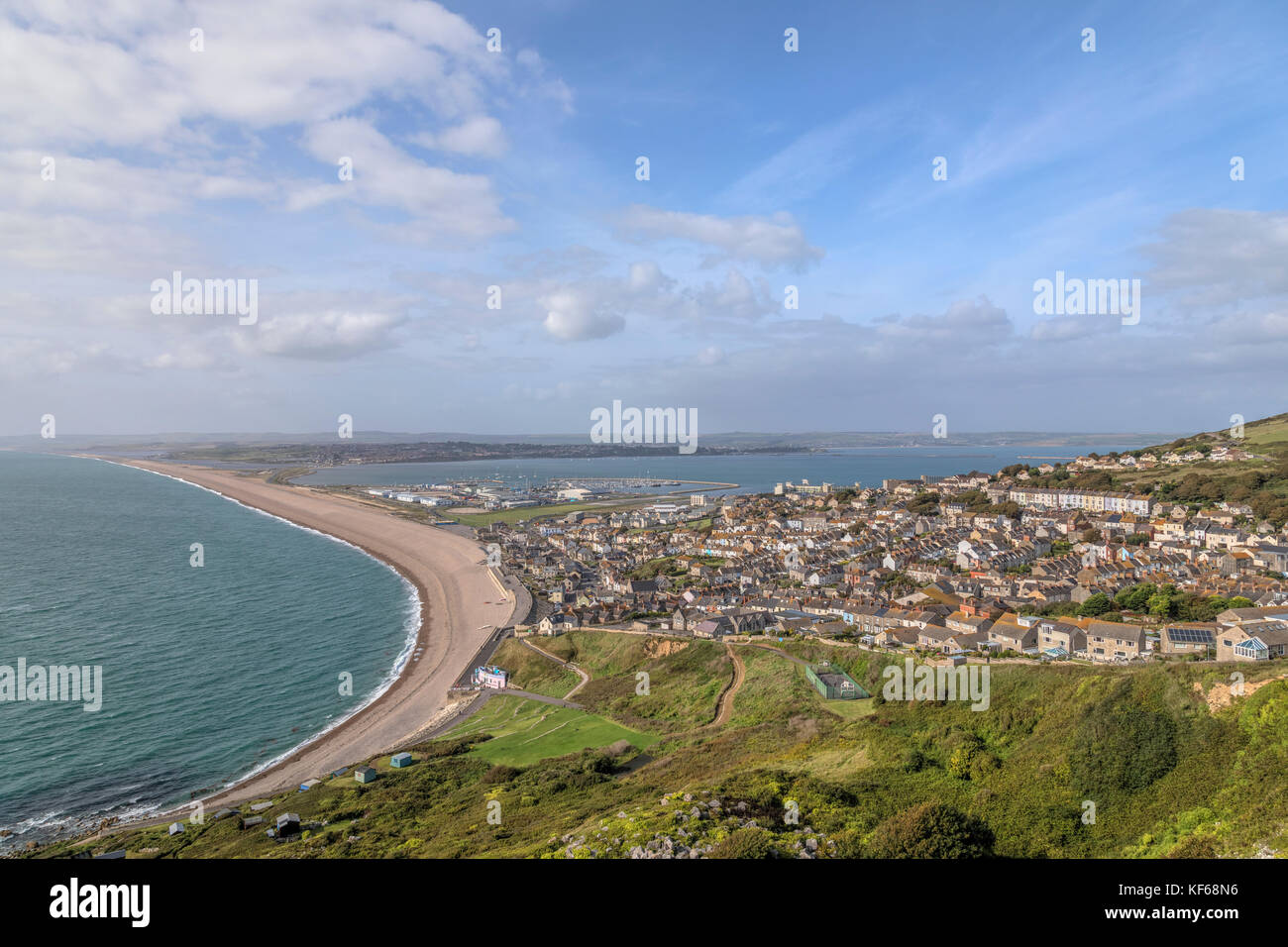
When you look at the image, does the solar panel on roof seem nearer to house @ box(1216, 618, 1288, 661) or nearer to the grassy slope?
house @ box(1216, 618, 1288, 661)

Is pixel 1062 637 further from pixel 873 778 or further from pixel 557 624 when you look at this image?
pixel 557 624

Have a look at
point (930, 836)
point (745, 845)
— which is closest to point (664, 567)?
point (745, 845)

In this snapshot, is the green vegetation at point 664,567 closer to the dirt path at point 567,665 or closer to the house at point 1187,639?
the dirt path at point 567,665

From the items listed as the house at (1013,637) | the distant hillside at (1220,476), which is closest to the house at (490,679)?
the house at (1013,637)

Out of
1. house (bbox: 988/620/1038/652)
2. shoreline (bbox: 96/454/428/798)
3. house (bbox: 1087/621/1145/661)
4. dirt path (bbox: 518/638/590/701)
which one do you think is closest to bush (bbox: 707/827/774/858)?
shoreline (bbox: 96/454/428/798)

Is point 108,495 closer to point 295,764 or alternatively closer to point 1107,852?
point 295,764
